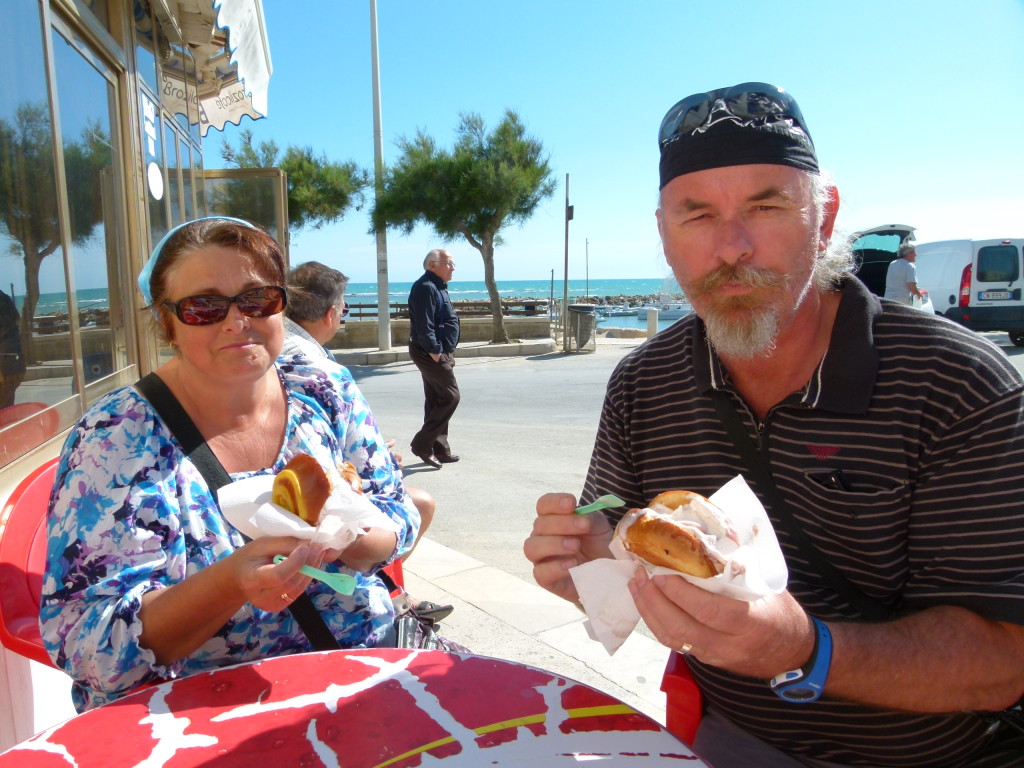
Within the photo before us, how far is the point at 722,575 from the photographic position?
109cm

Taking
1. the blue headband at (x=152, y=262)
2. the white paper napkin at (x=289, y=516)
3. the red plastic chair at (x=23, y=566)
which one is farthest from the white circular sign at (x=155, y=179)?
the white paper napkin at (x=289, y=516)

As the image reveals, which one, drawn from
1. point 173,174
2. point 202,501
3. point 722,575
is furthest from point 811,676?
point 173,174

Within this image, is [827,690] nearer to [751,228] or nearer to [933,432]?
[933,432]

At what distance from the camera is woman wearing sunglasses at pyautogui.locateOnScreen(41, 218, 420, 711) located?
154cm

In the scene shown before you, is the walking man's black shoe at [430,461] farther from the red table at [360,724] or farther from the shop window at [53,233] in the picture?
the red table at [360,724]

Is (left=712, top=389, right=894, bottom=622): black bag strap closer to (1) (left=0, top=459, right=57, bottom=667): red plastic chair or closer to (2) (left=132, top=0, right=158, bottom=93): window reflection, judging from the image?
(1) (left=0, top=459, right=57, bottom=667): red plastic chair

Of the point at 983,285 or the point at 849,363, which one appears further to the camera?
the point at 983,285

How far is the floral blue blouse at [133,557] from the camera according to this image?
1.55 meters

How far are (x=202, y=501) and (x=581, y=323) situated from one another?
15.3 meters

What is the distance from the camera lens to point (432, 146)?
20.2 m

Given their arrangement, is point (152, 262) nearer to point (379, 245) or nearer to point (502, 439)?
point (502, 439)

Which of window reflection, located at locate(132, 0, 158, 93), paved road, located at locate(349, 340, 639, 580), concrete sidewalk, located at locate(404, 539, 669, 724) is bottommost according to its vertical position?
paved road, located at locate(349, 340, 639, 580)

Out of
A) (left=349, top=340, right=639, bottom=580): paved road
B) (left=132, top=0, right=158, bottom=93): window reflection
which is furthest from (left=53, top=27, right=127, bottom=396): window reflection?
(left=349, top=340, right=639, bottom=580): paved road

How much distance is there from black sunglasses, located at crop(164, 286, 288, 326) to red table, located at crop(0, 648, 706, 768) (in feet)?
2.96
